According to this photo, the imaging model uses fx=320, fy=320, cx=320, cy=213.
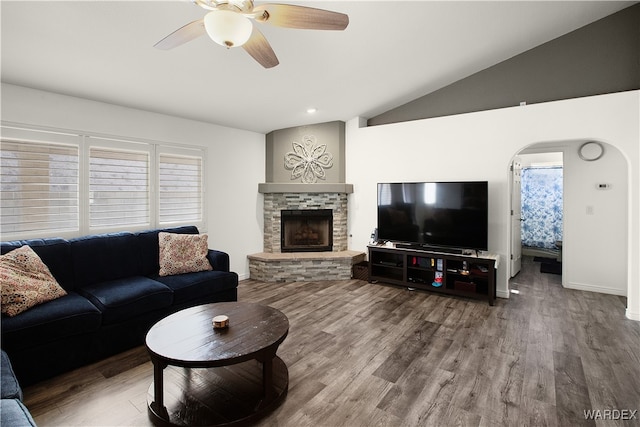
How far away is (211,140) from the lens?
4.71 metres

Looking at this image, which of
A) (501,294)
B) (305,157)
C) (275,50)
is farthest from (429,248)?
(275,50)

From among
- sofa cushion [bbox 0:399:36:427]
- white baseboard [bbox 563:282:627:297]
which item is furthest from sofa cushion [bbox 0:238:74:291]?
white baseboard [bbox 563:282:627:297]

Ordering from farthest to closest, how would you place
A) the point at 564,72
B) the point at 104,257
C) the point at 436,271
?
the point at 436,271
the point at 564,72
the point at 104,257

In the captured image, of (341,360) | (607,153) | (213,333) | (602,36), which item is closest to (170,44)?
(213,333)

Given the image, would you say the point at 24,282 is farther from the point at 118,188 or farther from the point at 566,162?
the point at 566,162

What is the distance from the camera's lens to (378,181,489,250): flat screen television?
159 inches

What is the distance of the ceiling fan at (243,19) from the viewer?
1.65 m

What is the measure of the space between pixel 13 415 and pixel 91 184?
9.06 ft

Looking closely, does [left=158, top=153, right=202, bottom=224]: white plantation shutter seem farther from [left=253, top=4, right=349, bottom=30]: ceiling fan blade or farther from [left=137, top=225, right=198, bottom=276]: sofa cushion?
[left=253, top=4, right=349, bottom=30]: ceiling fan blade

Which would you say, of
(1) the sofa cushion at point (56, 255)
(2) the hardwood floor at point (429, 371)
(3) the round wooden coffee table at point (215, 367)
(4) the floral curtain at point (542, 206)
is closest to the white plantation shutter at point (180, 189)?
(1) the sofa cushion at point (56, 255)

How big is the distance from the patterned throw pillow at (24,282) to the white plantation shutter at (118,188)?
0.90 m

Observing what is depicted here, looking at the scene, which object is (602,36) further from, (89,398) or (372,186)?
(89,398)

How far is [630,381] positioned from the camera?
230 cm

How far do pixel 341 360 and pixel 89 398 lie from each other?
178 cm
